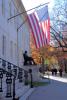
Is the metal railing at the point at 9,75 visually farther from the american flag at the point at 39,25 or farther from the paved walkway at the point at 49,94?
the american flag at the point at 39,25

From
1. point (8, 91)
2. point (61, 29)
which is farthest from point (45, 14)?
point (61, 29)

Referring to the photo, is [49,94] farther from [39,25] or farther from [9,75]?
[9,75]

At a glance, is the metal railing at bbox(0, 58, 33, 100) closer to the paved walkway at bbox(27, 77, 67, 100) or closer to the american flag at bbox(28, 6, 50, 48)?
the paved walkway at bbox(27, 77, 67, 100)

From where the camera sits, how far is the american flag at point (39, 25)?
89.0ft

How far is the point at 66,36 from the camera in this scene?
6053 cm

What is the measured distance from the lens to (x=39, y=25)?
90.5 ft

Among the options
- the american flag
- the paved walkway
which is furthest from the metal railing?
the american flag

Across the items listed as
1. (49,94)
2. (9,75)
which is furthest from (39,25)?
(9,75)

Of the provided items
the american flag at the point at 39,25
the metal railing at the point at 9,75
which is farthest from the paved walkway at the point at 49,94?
the american flag at the point at 39,25

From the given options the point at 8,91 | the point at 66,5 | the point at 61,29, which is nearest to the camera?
the point at 8,91

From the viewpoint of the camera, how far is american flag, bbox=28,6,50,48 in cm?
2712

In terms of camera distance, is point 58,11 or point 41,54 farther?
point 41,54

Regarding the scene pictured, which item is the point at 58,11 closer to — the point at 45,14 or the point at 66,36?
the point at 66,36

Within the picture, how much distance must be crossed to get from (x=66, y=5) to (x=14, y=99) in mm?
37405
